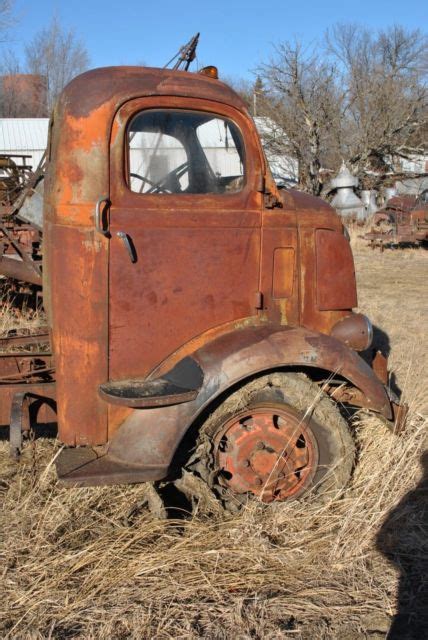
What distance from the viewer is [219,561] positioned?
2820 mm

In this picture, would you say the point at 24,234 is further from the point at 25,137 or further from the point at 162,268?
the point at 25,137

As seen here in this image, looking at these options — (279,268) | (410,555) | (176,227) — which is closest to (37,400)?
(176,227)

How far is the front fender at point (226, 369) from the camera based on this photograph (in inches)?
113

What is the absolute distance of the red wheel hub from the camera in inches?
122

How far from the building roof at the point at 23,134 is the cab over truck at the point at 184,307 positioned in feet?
82.5

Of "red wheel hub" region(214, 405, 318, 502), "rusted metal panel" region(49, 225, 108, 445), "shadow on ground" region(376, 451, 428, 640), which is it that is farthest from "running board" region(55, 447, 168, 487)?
"shadow on ground" region(376, 451, 428, 640)

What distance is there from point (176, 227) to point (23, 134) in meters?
27.5

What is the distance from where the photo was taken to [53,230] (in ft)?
9.74

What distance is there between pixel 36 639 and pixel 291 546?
4.06 ft

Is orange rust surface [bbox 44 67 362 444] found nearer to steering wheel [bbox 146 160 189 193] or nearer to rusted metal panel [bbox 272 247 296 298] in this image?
rusted metal panel [bbox 272 247 296 298]

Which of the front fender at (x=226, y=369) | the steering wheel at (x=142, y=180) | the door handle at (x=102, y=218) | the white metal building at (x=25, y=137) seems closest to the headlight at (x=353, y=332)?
the front fender at (x=226, y=369)

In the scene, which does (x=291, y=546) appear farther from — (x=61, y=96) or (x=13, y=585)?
(x=61, y=96)

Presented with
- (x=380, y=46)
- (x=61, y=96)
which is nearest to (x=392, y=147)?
(x=380, y=46)

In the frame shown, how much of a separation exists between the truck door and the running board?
417mm
